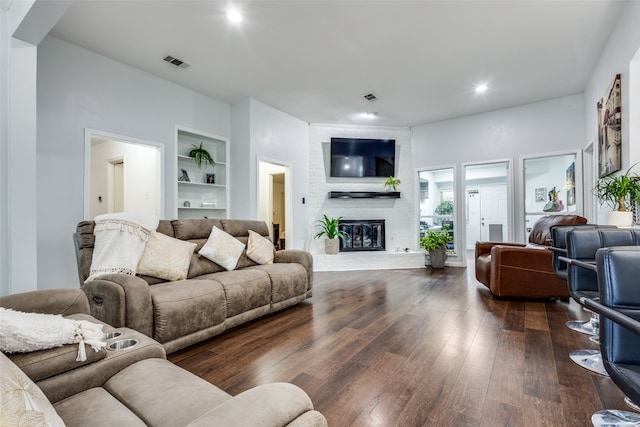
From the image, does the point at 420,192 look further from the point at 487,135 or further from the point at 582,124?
the point at 582,124

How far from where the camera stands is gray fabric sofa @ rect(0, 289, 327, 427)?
0.68m

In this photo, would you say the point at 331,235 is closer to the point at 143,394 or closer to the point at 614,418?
the point at 614,418

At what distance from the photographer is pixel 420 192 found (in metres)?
6.36

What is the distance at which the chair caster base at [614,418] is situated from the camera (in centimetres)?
137

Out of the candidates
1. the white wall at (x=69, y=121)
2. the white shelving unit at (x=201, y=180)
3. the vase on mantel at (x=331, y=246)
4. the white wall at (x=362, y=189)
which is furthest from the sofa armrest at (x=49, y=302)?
the white wall at (x=362, y=189)

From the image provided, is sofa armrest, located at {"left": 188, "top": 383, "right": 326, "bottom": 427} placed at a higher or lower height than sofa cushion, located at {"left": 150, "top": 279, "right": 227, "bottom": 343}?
higher

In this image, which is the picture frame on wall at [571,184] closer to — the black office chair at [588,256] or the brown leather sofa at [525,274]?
the brown leather sofa at [525,274]

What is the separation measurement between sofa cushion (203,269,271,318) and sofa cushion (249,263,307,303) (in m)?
0.08

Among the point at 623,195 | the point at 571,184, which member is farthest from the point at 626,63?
the point at 571,184

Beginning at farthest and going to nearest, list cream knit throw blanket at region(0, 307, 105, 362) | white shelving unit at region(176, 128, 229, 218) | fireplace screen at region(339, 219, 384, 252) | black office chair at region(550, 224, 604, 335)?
fireplace screen at region(339, 219, 384, 252) → white shelving unit at region(176, 128, 229, 218) → black office chair at region(550, 224, 604, 335) → cream knit throw blanket at region(0, 307, 105, 362)

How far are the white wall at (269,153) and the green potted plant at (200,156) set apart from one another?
1.34 ft

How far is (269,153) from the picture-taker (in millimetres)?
5129

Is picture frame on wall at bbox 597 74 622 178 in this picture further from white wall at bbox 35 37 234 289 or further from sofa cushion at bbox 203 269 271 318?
white wall at bbox 35 37 234 289

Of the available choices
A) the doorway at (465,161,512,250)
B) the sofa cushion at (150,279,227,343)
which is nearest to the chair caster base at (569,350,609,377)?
the sofa cushion at (150,279,227,343)
